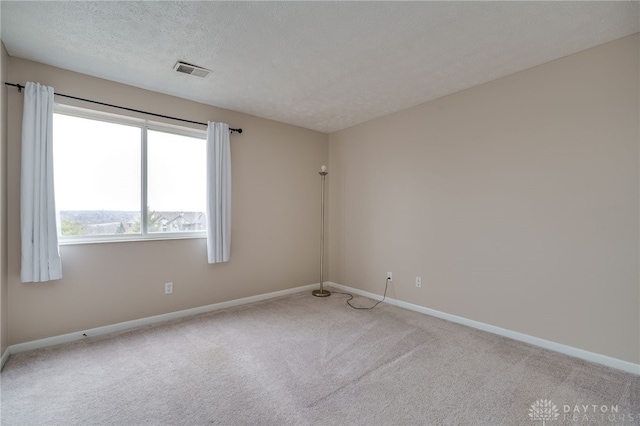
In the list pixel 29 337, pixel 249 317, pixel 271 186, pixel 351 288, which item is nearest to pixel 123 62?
pixel 271 186

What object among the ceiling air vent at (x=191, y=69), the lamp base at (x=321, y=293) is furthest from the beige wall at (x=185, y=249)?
the ceiling air vent at (x=191, y=69)

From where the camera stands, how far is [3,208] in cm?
243

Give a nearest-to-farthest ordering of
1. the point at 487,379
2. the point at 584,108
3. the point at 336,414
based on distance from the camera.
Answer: the point at 336,414 → the point at 487,379 → the point at 584,108

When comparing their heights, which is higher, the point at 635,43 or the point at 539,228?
the point at 635,43

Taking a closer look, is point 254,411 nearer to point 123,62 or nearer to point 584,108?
point 123,62

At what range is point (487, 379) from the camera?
215cm

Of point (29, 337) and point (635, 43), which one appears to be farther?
point (29, 337)

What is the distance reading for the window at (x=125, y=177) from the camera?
2.83 meters

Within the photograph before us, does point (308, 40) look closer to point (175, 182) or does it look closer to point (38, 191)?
point (175, 182)

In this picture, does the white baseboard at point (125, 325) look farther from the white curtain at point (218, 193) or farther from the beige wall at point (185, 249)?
the white curtain at point (218, 193)

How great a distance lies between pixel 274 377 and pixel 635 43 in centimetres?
362

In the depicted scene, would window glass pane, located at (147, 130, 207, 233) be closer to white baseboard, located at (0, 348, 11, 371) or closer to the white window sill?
the white window sill

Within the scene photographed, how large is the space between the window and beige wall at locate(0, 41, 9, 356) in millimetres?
332

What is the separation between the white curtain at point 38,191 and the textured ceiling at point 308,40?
0.44 metres
